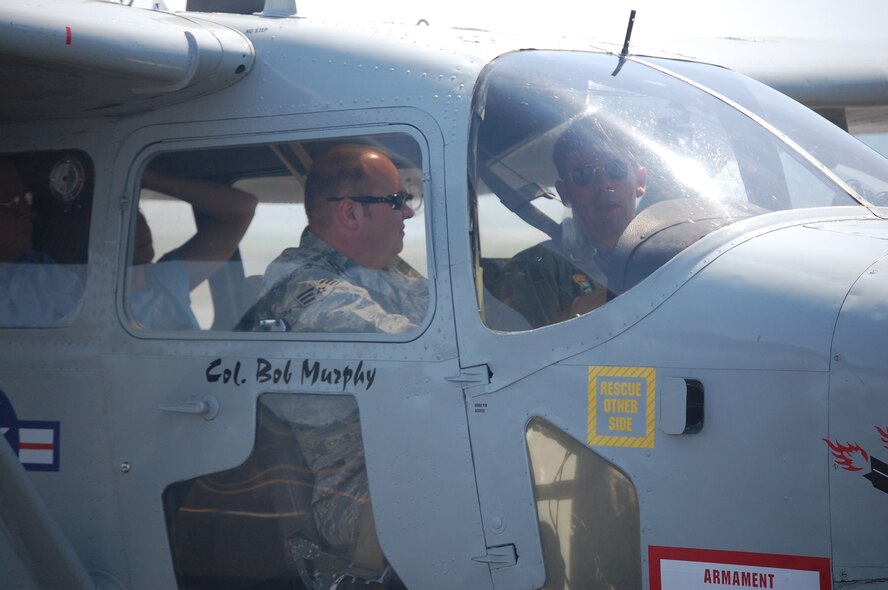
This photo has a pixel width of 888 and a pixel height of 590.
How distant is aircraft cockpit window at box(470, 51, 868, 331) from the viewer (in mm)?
2906

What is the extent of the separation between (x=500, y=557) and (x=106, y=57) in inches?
76.6

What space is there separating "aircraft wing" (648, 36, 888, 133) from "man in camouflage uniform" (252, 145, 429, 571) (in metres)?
2.80

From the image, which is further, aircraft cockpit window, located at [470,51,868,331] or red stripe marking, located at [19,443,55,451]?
red stripe marking, located at [19,443,55,451]

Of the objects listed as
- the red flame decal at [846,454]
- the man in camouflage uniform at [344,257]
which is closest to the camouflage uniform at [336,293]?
the man in camouflage uniform at [344,257]

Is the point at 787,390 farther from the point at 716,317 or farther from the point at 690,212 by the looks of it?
the point at 690,212

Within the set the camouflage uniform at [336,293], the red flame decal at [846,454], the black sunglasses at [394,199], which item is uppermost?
the black sunglasses at [394,199]

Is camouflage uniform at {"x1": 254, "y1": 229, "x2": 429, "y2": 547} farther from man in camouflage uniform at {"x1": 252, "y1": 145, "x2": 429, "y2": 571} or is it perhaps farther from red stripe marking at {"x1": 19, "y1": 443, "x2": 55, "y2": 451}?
red stripe marking at {"x1": 19, "y1": 443, "x2": 55, "y2": 451}

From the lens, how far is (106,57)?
307 centimetres

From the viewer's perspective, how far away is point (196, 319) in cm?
342

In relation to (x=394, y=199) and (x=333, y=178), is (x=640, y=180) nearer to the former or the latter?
(x=394, y=199)

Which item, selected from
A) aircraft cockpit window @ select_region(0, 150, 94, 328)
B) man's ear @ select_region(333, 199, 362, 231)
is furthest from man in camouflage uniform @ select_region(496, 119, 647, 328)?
aircraft cockpit window @ select_region(0, 150, 94, 328)

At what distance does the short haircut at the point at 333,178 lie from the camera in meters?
3.25

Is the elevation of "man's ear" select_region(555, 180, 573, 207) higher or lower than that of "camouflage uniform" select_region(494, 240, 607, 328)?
higher

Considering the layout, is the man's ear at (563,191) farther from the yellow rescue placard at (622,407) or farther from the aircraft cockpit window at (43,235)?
the aircraft cockpit window at (43,235)
